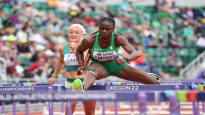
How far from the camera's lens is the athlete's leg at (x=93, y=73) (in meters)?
8.76

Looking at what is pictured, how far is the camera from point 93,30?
824 inches

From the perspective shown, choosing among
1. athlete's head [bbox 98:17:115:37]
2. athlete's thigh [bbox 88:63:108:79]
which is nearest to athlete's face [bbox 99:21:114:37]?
athlete's head [bbox 98:17:115:37]

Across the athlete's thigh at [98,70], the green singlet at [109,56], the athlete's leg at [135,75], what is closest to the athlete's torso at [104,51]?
the green singlet at [109,56]

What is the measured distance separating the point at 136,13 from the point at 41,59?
505 centimetres

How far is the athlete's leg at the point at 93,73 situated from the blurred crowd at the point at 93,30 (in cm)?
880

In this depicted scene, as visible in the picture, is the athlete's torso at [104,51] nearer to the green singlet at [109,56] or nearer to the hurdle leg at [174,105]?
the green singlet at [109,56]

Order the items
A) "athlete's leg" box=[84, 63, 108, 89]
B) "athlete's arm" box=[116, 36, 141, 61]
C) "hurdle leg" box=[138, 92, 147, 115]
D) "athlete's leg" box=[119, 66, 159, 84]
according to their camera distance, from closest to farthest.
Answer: "hurdle leg" box=[138, 92, 147, 115] < "athlete's arm" box=[116, 36, 141, 61] < "athlete's leg" box=[84, 63, 108, 89] < "athlete's leg" box=[119, 66, 159, 84]

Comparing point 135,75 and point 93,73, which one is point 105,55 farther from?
point 135,75

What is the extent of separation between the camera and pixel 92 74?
29.0ft

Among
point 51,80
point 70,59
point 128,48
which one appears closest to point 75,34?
point 70,59

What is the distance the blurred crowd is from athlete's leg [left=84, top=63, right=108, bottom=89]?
8.80 meters

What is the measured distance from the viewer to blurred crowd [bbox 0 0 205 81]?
18.7m

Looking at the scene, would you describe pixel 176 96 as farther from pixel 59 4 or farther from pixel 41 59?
pixel 59 4

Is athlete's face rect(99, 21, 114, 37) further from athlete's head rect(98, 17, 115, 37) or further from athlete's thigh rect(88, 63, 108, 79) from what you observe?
athlete's thigh rect(88, 63, 108, 79)
